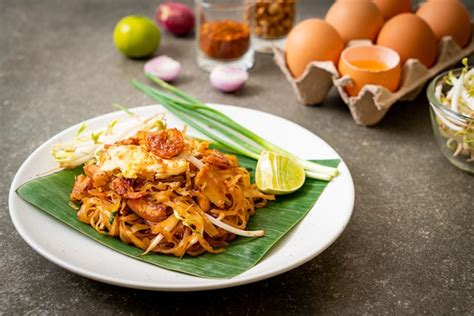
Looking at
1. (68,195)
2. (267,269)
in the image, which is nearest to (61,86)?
(68,195)

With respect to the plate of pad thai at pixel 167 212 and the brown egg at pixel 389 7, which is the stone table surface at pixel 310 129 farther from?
the brown egg at pixel 389 7

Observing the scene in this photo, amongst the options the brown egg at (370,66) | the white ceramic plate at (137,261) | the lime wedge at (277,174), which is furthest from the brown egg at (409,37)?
the lime wedge at (277,174)

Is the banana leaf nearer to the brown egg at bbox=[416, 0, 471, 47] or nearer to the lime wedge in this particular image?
the lime wedge

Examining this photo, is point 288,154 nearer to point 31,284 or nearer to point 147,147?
point 147,147

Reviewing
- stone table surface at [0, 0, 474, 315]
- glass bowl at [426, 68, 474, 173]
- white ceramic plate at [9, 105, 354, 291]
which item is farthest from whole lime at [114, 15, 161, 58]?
glass bowl at [426, 68, 474, 173]

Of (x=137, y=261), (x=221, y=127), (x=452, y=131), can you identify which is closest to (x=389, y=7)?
(x=452, y=131)
